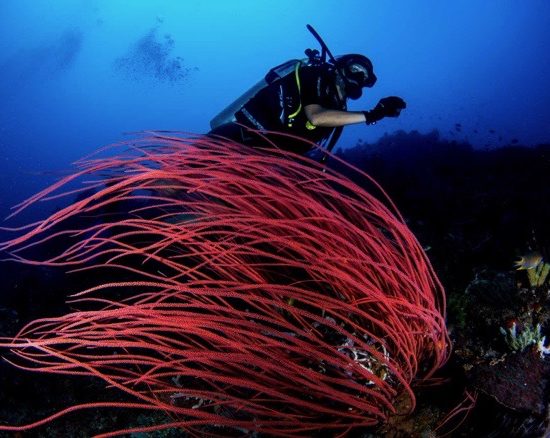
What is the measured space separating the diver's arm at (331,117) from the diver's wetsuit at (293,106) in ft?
0.61

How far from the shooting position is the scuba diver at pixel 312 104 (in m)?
4.46

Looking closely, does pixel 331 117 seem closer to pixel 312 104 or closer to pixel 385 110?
pixel 312 104

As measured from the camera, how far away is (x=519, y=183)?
920cm

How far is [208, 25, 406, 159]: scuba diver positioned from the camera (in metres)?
4.46

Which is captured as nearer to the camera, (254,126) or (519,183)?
(254,126)

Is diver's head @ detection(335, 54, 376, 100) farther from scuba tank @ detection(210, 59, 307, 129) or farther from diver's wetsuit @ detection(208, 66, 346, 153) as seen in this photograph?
scuba tank @ detection(210, 59, 307, 129)

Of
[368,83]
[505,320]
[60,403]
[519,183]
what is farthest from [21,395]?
[519,183]

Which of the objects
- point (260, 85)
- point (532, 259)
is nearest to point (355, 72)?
point (260, 85)

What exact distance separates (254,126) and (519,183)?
7.43m

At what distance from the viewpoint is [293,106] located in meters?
4.75

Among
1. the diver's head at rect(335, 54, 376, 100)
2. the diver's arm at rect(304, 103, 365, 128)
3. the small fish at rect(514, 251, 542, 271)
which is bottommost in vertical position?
the small fish at rect(514, 251, 542, 271)

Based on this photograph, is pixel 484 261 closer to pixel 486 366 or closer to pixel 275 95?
pixel 486 366

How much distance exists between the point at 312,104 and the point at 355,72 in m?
0.65

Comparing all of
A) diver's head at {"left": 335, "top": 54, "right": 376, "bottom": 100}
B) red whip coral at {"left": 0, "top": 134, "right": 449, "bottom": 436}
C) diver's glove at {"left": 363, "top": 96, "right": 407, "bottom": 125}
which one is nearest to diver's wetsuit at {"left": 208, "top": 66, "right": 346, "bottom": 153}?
diver's head at {"left": 335, "top": 54, "right": 376, "bottom": 100}
